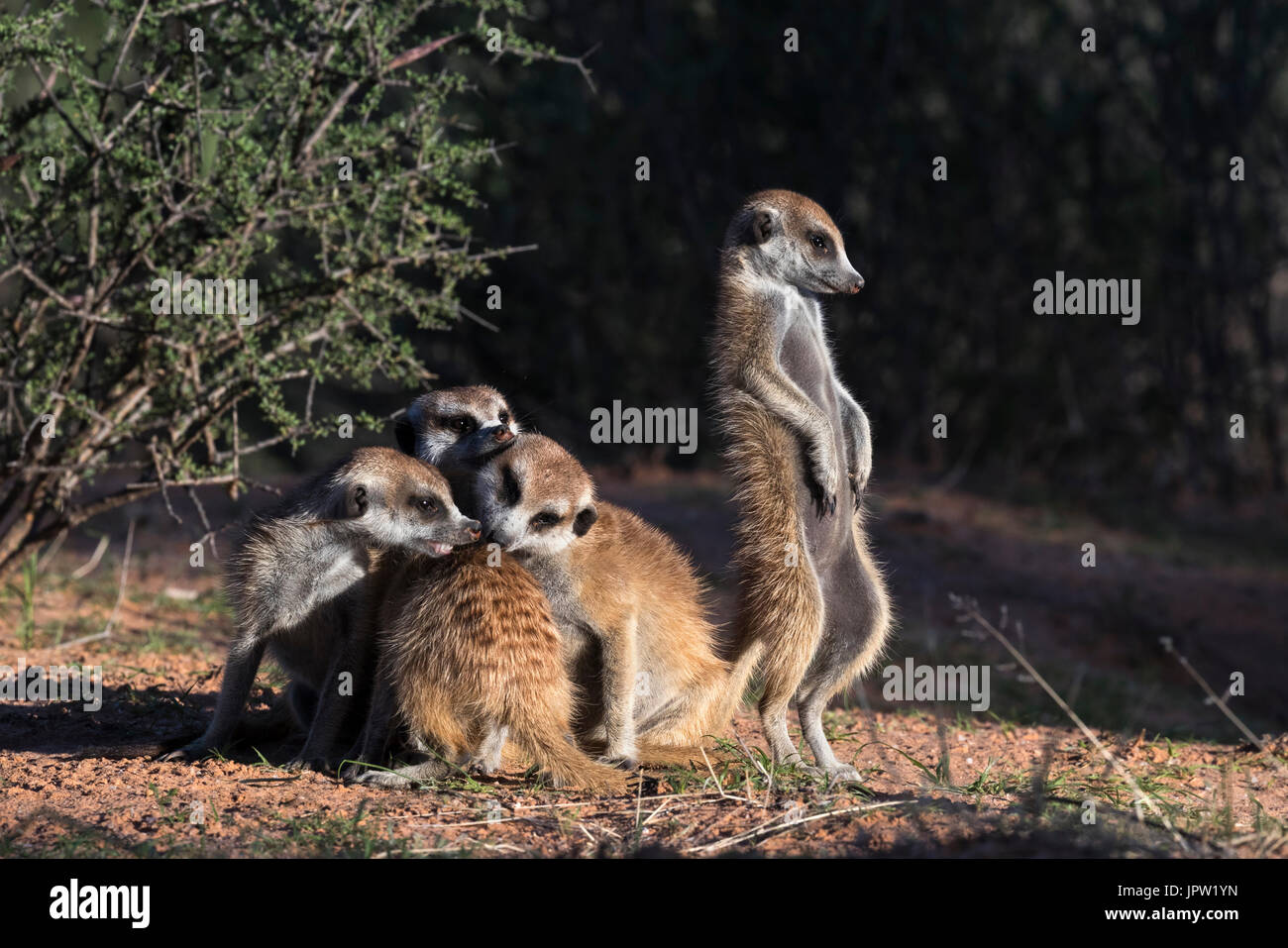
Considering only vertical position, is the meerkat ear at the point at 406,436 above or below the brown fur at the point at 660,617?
above

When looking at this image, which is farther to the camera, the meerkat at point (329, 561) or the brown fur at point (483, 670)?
the meerkat at point (329, 561)

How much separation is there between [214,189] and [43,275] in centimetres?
104

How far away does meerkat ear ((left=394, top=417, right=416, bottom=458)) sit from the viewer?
Answer: 15.7 ft

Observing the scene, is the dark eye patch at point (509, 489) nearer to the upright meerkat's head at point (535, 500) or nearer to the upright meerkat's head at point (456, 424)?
the upright meerkat's head at point (535, 500)

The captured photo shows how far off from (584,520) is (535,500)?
0.58 ft

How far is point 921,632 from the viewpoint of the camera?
7379mm

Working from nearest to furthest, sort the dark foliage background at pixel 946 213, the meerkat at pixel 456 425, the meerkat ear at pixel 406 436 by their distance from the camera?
1. the meerkat at pixel 456 425
2. the meerkat ear at pixel 406 436
3. the dark foliage background at pixel 946 213

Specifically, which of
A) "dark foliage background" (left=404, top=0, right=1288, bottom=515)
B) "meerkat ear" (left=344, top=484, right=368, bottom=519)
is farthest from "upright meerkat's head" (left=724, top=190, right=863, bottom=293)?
"dark foliage background" (left=404, top=0, right=1288, bottom=515)

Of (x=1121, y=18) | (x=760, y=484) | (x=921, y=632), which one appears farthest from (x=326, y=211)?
(x=1121, y=18)

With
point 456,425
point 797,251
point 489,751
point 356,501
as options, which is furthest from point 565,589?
point 797,251

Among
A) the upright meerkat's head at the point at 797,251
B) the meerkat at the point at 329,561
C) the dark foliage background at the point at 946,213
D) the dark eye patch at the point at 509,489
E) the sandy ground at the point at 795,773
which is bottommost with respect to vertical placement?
the sandy ground at the point at 795,773

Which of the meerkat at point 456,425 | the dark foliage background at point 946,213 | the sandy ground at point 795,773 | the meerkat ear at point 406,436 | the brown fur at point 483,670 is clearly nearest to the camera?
the sandy ground at point 795,773

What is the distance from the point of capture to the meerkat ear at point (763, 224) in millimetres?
4586

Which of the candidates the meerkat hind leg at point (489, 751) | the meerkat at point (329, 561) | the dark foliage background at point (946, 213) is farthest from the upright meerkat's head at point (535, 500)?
the dark foliage background at point (946, 213)
